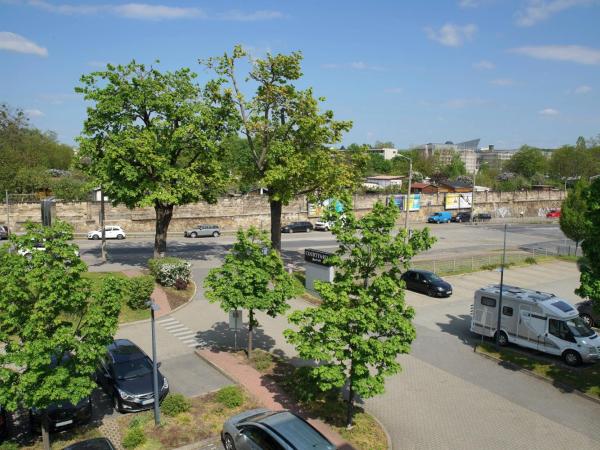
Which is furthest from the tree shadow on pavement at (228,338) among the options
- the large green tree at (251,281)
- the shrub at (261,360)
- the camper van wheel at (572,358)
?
the camper van wheel at (572,358)

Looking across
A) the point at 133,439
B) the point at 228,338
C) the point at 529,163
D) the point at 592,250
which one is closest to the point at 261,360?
the point at 228,338

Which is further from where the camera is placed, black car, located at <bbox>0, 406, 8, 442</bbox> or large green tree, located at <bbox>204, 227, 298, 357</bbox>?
large green tree, located at <bbox>204, 227, 298, 357</bbox>

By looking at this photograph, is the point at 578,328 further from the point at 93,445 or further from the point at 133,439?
the point at 93,445

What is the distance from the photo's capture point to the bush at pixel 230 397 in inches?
575

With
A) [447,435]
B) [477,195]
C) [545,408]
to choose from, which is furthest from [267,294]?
[477,195]

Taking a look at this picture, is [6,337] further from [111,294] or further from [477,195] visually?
[477,195]

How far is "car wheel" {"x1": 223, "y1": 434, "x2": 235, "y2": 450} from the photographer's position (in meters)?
12.2

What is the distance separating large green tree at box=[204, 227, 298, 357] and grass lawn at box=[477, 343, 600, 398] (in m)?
9.02

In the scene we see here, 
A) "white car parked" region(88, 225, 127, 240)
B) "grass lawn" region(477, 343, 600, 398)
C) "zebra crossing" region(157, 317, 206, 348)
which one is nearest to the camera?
"grass lawn" region(477, 343, 600, 398)

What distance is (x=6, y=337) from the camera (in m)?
11.3

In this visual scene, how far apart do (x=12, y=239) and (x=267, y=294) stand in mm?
8335

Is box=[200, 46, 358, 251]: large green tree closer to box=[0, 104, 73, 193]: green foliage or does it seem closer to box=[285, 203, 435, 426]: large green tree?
box=[285, 203, 435, 426]: large green tree

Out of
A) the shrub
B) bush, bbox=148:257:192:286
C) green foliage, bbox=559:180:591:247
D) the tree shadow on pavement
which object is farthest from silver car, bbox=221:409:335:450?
green foliage, bbox=559:180:591:247

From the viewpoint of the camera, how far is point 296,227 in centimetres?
5241
